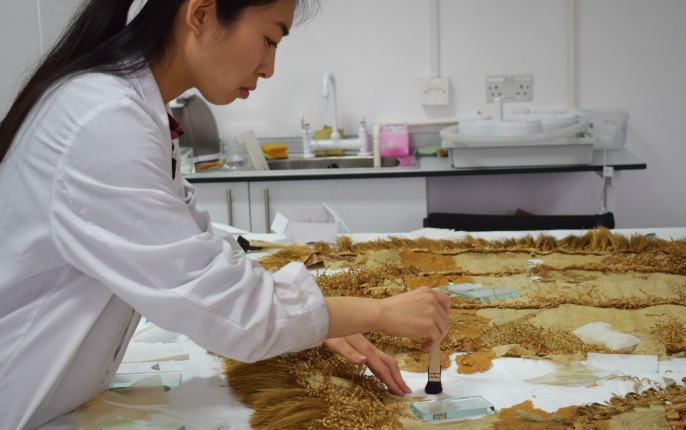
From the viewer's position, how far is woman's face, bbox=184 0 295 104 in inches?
41.5

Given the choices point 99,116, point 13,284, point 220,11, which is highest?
point 220,11

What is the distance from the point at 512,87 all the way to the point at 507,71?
0.07 m

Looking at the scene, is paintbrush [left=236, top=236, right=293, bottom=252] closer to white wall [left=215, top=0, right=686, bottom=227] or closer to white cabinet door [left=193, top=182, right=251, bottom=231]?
white cabinet door [left=193, top=182, right=251, bottom=231]

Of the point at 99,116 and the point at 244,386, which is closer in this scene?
the point at 99,116

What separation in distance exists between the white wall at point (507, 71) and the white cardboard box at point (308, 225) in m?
1.45

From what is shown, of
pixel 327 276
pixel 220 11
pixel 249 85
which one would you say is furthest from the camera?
pixel 327 276

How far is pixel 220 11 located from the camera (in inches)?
40.6

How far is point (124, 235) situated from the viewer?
0.93 meters

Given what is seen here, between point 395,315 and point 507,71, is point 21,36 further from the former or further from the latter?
point 395,315

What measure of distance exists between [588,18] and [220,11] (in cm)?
276

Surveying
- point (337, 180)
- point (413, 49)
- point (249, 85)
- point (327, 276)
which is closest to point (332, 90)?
point (413, 49)

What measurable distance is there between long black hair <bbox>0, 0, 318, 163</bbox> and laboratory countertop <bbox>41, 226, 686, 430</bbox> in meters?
0.41

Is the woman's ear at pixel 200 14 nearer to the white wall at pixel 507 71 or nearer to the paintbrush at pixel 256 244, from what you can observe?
the paintbrush at pixel 256 244

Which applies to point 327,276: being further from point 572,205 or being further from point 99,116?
point 572,205
